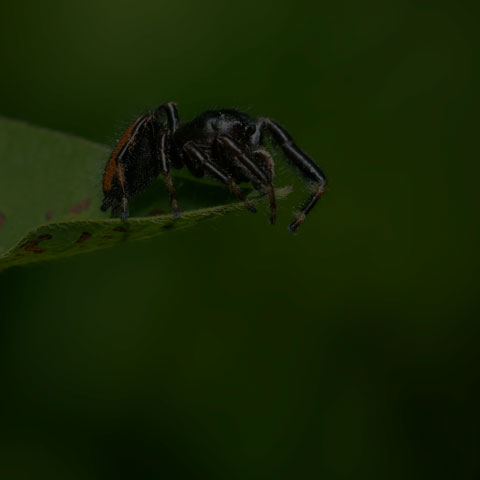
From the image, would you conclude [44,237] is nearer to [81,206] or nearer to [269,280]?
[81,206]

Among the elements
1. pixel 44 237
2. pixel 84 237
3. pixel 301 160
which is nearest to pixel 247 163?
pixel 301 160

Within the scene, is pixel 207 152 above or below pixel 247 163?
above

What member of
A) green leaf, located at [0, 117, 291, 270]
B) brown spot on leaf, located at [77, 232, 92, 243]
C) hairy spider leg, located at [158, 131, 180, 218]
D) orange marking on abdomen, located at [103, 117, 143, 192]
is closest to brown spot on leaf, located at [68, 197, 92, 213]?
green leaf, located at [0, 117, 291, 270]

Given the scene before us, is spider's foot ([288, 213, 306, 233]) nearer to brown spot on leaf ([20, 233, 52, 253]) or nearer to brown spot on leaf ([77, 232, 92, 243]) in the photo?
brown spot on leaf ([77, 232, 92, 243])

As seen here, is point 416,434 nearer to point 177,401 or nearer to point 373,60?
point 177,401

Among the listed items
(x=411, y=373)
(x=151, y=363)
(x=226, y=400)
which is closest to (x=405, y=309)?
(x=411, y=373)

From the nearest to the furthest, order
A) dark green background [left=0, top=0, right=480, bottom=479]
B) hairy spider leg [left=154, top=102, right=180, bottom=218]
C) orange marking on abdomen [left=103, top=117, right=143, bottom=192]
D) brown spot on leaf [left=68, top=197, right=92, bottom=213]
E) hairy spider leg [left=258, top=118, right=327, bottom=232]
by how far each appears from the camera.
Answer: brown spot on leaf [left=68, top=197, right=92, bottom=213] < orange marking on abdomen [left=103, top=117, right=143, bottom=192] < hairy spider leg [left=154, top=102, right=180, bottom=218] < hairy spider leg [left=258, top=118, right=327, bottom=232] < dark green background [left=0, top=0, right=480, bottom=479]

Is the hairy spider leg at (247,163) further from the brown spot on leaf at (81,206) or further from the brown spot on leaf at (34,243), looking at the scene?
the brown spot on leaf at (34,243)

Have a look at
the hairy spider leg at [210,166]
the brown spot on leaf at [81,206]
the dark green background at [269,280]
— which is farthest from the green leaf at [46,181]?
the dark green background at [269,280]
